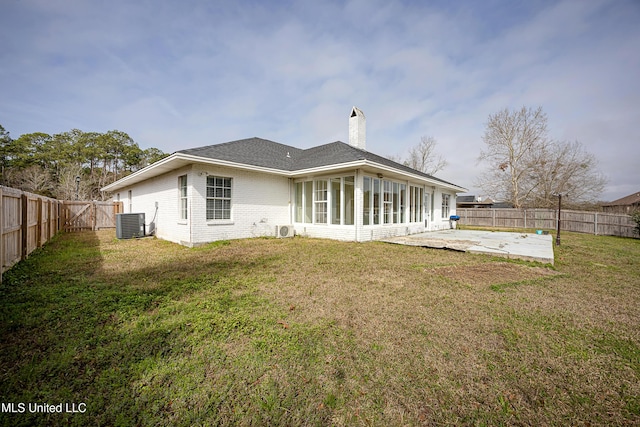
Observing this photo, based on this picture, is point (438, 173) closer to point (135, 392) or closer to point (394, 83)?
point (394, 83)

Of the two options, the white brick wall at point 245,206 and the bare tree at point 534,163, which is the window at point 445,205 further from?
the bare tree at point 534,163

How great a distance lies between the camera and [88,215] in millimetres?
15250

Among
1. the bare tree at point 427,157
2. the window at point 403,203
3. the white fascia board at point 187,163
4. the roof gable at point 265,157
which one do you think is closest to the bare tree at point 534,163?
the bare tree at point 427,157

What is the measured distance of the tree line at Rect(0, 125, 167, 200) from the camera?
26.9 meters

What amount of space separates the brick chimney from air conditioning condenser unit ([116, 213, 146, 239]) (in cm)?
1059

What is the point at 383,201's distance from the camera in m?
10.5

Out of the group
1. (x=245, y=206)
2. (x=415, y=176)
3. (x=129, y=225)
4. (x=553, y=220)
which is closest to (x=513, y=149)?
(x=553, y=220)

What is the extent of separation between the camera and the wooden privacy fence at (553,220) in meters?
14.2

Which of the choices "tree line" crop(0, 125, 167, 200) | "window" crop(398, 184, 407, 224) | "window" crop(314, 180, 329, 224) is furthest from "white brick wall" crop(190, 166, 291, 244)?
"tree line" crop(0, 125, 167, 200)

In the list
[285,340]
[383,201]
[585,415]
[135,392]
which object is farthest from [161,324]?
[383,201]

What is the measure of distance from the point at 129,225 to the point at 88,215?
26.1 ft

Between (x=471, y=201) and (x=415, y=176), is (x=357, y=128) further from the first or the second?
(x=471, y=201)

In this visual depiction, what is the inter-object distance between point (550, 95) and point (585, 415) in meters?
17.5

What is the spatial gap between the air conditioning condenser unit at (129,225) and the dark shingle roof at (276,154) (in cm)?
490
